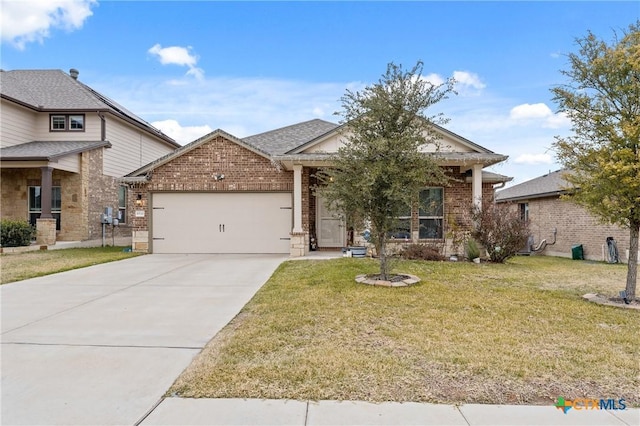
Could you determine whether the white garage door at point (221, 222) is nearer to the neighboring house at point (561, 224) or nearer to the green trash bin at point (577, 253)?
the neighboring house at point (561, 224)

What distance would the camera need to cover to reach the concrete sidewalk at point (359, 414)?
260cm

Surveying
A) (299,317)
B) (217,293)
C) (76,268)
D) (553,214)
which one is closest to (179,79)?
(76,268)

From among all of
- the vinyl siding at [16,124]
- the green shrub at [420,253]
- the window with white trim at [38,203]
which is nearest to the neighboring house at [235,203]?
the green shrub at [420,253]

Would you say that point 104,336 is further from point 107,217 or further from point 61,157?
point 107,217

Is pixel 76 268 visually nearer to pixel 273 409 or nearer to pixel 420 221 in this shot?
pixel 273 409

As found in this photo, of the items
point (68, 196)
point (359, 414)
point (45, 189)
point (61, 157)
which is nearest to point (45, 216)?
point (45, 189)

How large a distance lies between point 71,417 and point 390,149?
19.6ft

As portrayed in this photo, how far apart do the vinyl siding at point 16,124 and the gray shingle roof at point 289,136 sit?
403 inches

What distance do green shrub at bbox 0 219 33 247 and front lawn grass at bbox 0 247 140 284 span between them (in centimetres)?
62

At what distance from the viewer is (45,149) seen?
606 inches

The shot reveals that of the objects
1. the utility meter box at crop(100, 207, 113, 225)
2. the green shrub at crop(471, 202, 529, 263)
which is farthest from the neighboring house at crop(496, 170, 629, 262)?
the utility meter box at crop(100, 207, 113, 225)

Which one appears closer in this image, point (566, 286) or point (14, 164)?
point (566, 286)

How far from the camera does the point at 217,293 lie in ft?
22.4

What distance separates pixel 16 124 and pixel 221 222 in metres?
11.0
